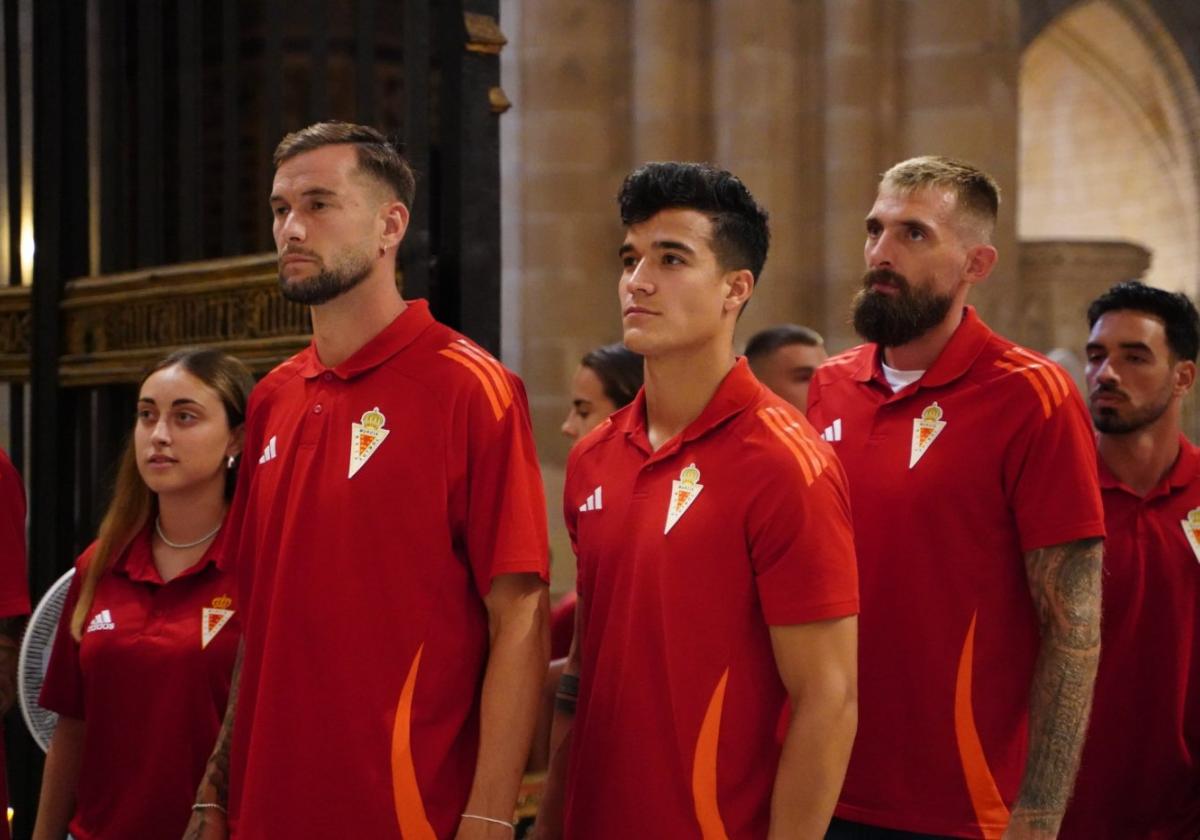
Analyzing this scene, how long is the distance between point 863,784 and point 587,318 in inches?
210

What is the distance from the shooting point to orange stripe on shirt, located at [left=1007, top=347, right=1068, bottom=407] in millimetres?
2900

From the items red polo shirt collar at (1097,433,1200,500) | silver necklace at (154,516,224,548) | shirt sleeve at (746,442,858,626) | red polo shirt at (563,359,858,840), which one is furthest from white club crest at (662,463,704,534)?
red polo shirt collar at (1097,433,1200,500)

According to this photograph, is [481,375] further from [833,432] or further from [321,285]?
[833,432]

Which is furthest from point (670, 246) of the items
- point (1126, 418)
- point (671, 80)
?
point (671, 80)

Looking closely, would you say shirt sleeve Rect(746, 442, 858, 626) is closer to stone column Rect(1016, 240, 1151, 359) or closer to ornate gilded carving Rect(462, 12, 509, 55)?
ornate gilded carving Rect(462, 12, 509, 55)

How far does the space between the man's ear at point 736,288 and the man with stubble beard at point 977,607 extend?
1.79 ft

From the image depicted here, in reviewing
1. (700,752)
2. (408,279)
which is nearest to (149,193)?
(408,279)

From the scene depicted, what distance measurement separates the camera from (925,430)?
297cm

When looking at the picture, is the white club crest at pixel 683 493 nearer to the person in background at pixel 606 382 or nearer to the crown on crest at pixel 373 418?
the crown on crest at pixel 373 418

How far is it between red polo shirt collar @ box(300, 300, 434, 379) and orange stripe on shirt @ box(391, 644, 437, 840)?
596 mm

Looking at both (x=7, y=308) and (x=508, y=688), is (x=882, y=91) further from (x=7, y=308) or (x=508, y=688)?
(x=508, y=688)

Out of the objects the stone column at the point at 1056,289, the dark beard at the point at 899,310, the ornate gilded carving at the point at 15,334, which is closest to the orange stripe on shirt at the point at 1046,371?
the dark beard at the point at 899,310

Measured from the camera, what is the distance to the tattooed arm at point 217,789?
2.80 metres

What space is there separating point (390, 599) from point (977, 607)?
3.61 feet
